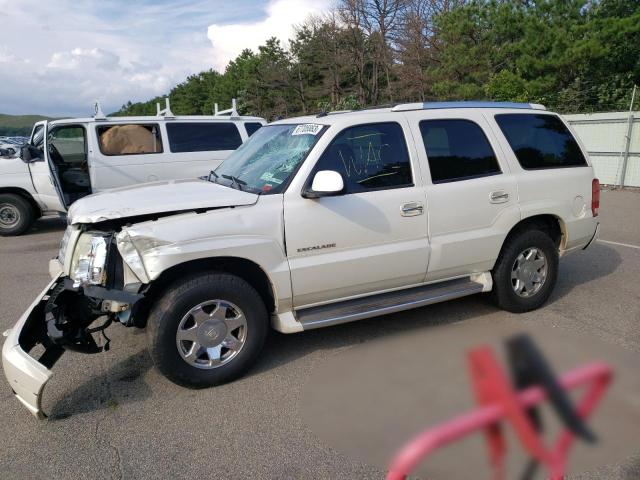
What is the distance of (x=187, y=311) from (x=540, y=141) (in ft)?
11.9

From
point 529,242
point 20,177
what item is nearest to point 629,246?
point 529,242

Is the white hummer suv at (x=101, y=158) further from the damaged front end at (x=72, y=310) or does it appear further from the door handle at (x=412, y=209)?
the door handle at (x=412, y=209)

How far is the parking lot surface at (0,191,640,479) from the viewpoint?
8.91ft

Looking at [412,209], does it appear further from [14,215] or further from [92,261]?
[14,215]

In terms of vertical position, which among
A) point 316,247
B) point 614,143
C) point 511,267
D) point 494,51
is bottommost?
point 511,267

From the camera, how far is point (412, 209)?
157 inches

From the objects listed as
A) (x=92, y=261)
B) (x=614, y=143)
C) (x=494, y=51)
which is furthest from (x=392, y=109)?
(x=494, y=51)

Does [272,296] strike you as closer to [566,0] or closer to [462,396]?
[462,396]

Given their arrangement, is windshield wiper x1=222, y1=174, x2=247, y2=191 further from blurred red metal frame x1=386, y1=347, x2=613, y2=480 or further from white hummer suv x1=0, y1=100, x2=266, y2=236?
white hummer suv x1=0, y1=100, x2=266, y2=236

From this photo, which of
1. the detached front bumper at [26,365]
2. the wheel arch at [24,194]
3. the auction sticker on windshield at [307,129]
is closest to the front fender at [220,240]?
the auction sticker on windshield at [307,129]

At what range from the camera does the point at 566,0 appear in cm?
1798

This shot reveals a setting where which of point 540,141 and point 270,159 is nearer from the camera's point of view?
point 270,159

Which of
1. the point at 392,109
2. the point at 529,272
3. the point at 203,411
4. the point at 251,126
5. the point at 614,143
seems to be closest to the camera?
the point at 203,411

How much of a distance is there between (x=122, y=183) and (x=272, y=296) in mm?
6316
